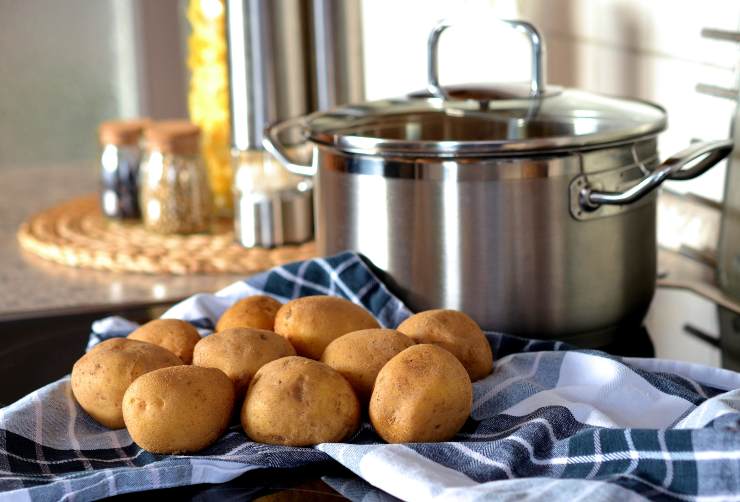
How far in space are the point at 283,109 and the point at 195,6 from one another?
0.22 meters

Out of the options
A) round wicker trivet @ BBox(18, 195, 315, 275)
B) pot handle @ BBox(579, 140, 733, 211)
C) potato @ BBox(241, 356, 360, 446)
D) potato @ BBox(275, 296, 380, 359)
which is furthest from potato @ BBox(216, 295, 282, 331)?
round wicker trivet @ BBox(18, 195, 315, 275)

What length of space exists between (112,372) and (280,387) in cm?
11

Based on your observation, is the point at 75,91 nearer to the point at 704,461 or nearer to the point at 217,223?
the point at 217,223

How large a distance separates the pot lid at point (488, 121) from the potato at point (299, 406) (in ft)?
0.68

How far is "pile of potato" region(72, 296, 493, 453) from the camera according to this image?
58 cm

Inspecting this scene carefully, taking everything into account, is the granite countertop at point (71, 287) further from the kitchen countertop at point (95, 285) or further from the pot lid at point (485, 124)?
the pot lid at point (485, 124)

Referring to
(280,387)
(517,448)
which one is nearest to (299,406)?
(280,387)

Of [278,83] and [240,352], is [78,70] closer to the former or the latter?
[278,83]

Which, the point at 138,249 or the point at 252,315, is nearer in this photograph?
the point at 252,315

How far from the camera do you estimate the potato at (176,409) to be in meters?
0.58

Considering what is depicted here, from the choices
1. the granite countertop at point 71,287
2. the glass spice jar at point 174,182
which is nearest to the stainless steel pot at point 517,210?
the granite countertop at point 71,287

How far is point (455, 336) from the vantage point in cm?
66

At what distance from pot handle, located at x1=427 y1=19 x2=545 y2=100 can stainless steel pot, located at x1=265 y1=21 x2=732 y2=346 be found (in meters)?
0.05

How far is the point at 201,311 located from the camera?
2.71 ft
